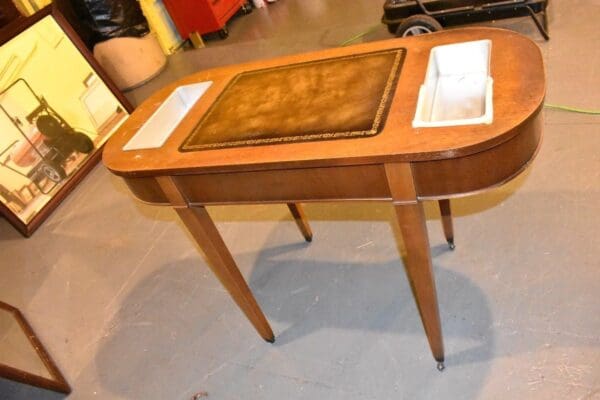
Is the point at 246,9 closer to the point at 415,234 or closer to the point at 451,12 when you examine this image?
the point at 451,12

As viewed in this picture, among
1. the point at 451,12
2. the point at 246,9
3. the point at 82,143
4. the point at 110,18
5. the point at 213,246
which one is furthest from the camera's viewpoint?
the point at 246,9

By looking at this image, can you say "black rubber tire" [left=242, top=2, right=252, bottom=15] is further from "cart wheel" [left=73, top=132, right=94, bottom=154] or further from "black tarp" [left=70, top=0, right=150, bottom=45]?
"cart wheel" [left=73, top=132, right=94, bottom=154]

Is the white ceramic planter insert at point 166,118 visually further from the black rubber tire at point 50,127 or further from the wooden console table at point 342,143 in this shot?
the black rubber tire at point 50,127

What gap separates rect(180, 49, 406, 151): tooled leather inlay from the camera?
0.99 m

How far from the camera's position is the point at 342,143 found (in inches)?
36.1

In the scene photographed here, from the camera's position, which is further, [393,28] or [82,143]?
[82,143]

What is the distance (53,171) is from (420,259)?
8.21 feet

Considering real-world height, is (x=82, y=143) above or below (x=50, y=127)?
below

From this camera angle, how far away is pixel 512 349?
1316 millimetres

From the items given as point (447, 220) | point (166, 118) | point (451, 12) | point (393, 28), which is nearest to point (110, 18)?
point (393, 28)

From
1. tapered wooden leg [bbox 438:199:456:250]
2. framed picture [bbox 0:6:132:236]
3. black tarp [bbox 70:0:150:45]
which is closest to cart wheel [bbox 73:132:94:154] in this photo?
framed picture [bbox 0:6:132:236]

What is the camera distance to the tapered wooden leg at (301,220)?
1.78 metres

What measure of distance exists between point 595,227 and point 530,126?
0.93m

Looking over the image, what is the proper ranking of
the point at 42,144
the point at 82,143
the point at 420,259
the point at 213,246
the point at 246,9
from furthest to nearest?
the point at 246,9, the point at 82,143, the point at 42,144, the point at 213,246, the point at 420,259
